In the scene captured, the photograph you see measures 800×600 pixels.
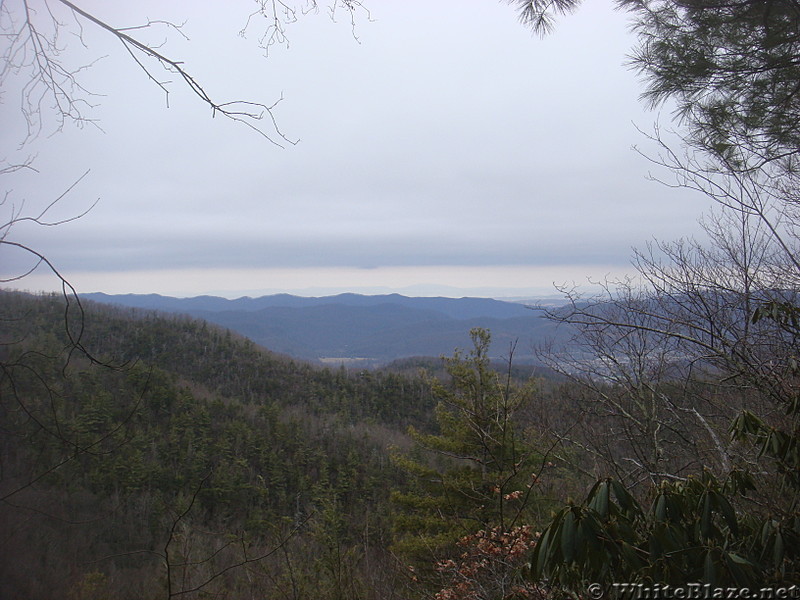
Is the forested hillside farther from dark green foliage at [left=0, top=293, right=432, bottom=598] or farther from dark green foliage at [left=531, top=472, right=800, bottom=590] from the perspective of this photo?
dark green foliage at [left=531, top=472, right=800, bottom=590]

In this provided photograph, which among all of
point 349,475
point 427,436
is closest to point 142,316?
point 349,475

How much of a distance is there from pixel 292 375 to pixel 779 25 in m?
46.6

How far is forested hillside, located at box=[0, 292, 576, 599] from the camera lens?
1923 millimetres

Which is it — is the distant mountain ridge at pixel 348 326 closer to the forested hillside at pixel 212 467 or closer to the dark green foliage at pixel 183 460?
the dark green foliage at pixel 183 460

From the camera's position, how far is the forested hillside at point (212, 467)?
192cm

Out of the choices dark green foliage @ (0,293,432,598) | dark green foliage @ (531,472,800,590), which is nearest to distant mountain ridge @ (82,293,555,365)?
dark green foliage @ (0,293,432,598)

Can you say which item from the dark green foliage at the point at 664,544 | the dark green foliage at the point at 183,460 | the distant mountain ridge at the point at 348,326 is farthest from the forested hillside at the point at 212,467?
the distant mountain ridge at the point at 348,326

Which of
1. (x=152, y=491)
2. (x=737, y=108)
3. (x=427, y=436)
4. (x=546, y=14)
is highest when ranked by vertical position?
(x=546, y=14)

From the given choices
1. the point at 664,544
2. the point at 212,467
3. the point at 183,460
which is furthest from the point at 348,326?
the point at 664,544

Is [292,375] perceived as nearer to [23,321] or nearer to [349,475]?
[349,475]

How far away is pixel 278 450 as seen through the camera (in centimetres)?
2909

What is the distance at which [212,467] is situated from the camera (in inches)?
117

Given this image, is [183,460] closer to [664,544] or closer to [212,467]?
[212,467]

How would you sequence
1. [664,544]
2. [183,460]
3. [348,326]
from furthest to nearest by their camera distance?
[348,326] < [183,460] < [664,544]
